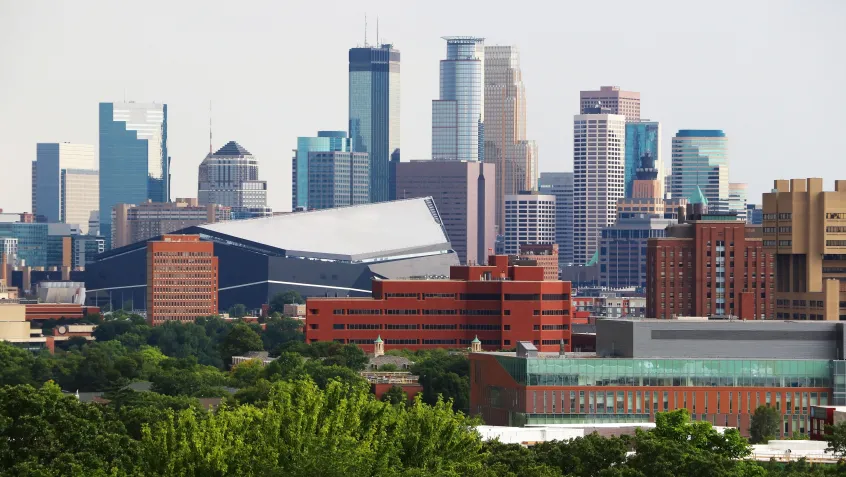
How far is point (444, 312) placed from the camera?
17938cm

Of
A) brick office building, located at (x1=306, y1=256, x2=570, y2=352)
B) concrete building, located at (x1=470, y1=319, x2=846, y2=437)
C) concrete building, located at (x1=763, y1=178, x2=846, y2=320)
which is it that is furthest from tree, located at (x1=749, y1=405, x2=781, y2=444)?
brick office building, located at (x1=306, y1=256, x2=570, y2=352)

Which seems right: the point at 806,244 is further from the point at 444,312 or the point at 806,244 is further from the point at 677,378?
the point at 677,378

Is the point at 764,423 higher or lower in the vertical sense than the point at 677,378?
lower

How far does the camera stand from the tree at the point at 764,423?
343 feet

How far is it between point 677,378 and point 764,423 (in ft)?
17.9

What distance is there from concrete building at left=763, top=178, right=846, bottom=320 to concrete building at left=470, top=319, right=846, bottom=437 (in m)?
58.7

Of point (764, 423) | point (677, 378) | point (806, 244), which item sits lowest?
point (764, 423)

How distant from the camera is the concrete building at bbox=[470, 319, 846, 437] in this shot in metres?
108

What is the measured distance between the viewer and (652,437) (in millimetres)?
79188

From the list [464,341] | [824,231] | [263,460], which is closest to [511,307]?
[464,341]

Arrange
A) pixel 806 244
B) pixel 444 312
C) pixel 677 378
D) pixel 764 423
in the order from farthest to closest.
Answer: pixel 444 312 < pixel 806 244 < pixel 677 378 < pixel 764 423

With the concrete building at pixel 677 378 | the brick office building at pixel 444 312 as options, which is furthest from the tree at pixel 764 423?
the brick office building at pixel 444 312

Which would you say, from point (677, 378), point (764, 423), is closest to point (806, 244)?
point (677, 378)

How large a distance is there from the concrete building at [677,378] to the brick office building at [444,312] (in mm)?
63198
